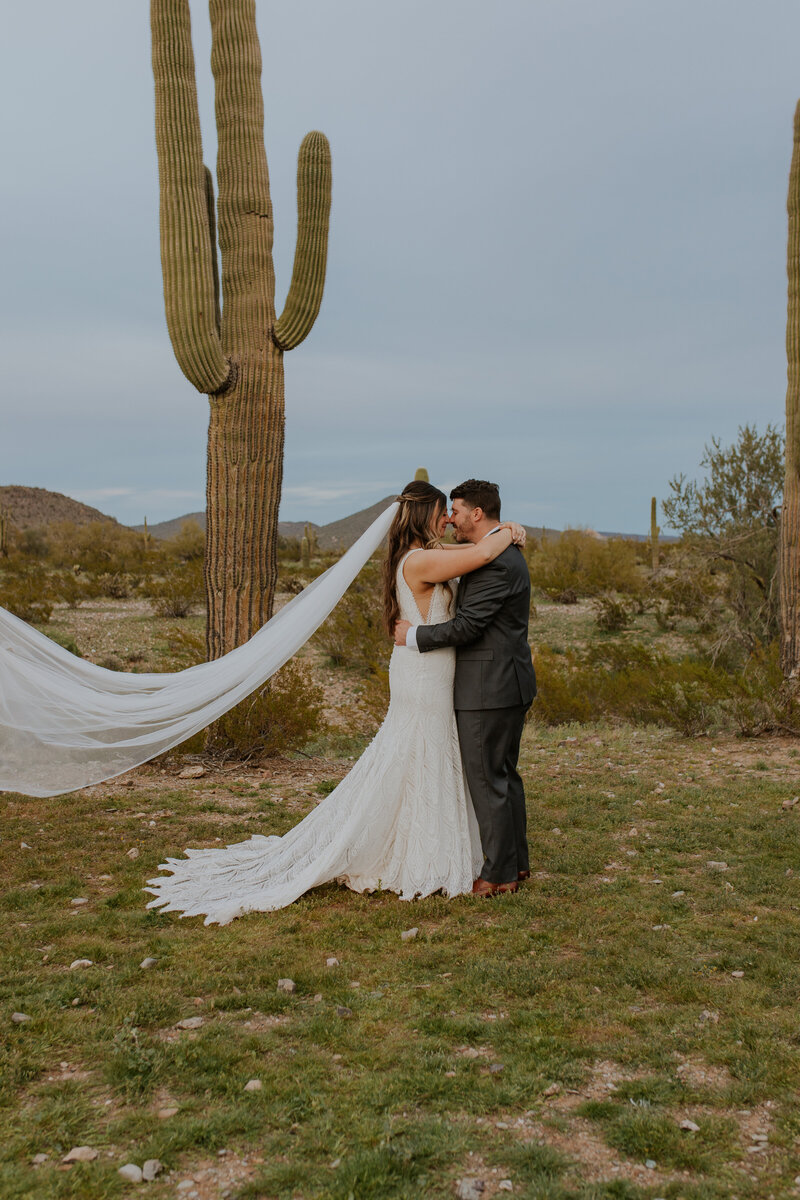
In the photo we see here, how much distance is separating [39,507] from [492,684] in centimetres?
7597

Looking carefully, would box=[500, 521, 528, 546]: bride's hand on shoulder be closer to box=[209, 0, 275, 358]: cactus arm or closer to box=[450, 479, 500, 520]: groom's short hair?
box=[450, 479, 500, 520]: groom's short hair

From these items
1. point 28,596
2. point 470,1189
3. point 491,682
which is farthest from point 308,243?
point 28,596

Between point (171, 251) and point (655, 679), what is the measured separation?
776 cm

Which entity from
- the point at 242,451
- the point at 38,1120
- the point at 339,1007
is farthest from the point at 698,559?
the point at 38,1120

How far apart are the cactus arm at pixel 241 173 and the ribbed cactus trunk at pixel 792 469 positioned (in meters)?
6.35

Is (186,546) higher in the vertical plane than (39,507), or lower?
lower

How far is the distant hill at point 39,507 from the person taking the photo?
72.2 metres

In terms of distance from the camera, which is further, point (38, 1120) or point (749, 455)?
point (749, 455)

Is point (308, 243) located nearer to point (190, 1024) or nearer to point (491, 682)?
point (491, 682)

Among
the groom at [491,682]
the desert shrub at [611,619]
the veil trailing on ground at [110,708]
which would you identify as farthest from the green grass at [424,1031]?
the desert shrub at [611,619]

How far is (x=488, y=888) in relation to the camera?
5324mm

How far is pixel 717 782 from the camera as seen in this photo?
848 centimetres

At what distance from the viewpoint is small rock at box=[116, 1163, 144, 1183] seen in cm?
279

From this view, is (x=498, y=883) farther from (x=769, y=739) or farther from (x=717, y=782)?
(x=769, y=739)
